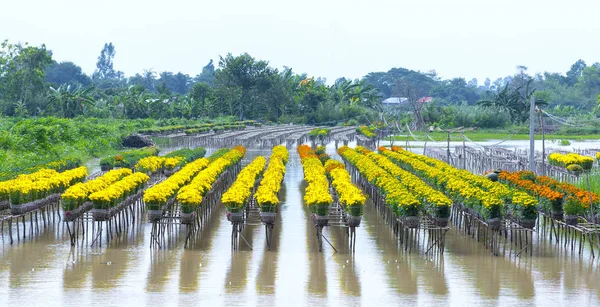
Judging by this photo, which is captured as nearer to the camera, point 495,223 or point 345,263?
point 345,263

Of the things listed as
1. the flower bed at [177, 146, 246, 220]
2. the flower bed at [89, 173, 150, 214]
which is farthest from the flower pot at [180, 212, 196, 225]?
the flower bed at [89, 173, 150, 214]

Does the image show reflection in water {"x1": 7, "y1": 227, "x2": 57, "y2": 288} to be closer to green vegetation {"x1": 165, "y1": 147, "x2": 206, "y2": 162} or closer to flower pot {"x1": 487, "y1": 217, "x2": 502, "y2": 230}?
flower pot {"x1": 487, "y1": 217, "x2": 502, "y2": 230}

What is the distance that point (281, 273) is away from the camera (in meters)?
21.6

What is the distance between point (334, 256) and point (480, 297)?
5.69m

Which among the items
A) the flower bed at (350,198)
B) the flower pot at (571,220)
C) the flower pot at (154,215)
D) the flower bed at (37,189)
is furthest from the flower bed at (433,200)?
the flower bed at (37,189)

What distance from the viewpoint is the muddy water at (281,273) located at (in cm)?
1897

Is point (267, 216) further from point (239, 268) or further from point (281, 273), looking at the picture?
point (281, 273)

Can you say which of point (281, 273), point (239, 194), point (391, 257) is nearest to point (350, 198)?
point (391, 257)

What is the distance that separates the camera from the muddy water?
18969 mm

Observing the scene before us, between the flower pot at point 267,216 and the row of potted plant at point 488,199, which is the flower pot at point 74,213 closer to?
the flower pot at point 267,216

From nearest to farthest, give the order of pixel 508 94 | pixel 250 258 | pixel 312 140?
1. pixel 250 258
2. pixel 312 140
3. pixel 508 94

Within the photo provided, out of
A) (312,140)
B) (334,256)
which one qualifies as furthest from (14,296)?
(312,140)

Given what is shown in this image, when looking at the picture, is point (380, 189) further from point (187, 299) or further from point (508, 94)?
point (508, 94)

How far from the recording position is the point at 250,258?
23453 millimetres
